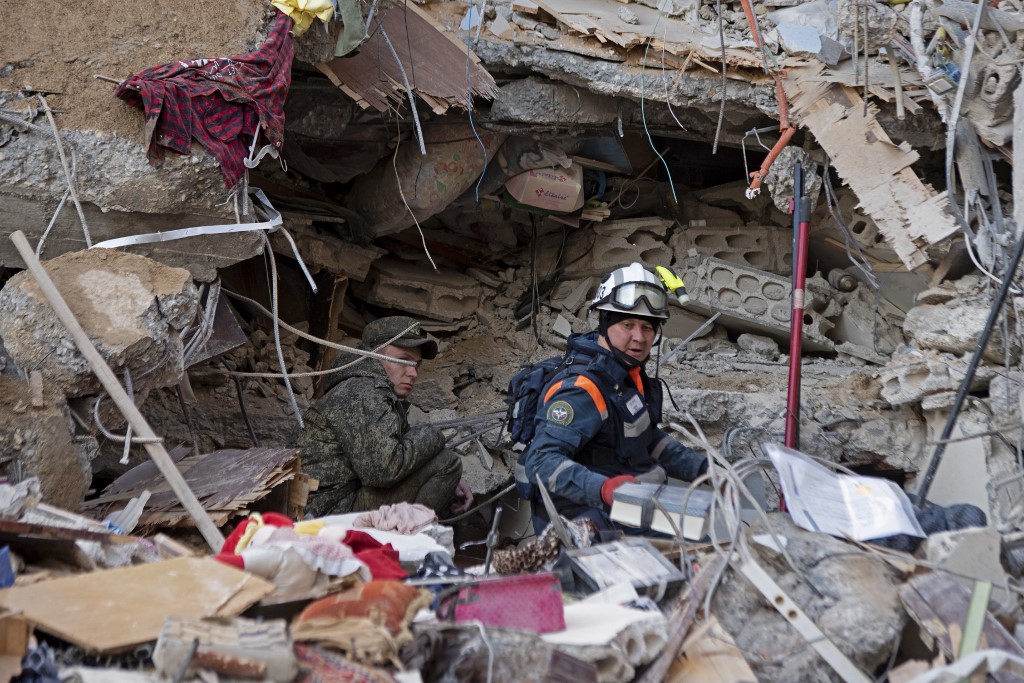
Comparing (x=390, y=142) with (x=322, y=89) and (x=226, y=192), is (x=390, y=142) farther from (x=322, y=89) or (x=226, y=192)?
(x=226, y=192)

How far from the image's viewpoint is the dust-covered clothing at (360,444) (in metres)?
5.44

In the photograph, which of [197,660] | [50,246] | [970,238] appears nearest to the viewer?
[197,660]

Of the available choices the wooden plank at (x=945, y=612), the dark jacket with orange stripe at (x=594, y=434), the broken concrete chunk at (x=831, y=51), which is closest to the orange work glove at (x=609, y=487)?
the dark jacket with orange stripe at (x=594, y=434)

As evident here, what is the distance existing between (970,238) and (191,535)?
4.44 metres

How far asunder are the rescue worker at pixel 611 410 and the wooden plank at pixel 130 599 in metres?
1.82

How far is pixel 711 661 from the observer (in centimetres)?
291

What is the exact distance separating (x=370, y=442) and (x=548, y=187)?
282 cm

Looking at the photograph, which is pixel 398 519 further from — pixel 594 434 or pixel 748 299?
pixel 748 299

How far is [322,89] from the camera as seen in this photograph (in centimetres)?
643

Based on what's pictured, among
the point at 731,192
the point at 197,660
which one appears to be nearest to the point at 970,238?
the point at 731,192

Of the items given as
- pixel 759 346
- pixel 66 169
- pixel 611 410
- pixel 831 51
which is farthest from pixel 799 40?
pixel 66 169

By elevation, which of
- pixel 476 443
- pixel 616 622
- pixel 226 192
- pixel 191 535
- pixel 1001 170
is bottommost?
pixel 476 443

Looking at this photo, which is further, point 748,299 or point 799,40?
point 748,299

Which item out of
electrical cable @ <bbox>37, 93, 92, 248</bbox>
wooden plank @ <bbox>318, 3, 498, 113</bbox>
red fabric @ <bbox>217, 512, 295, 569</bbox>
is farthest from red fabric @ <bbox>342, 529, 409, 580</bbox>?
wooden plank @ <bbox>318, 3, 498, 113</bbox>
